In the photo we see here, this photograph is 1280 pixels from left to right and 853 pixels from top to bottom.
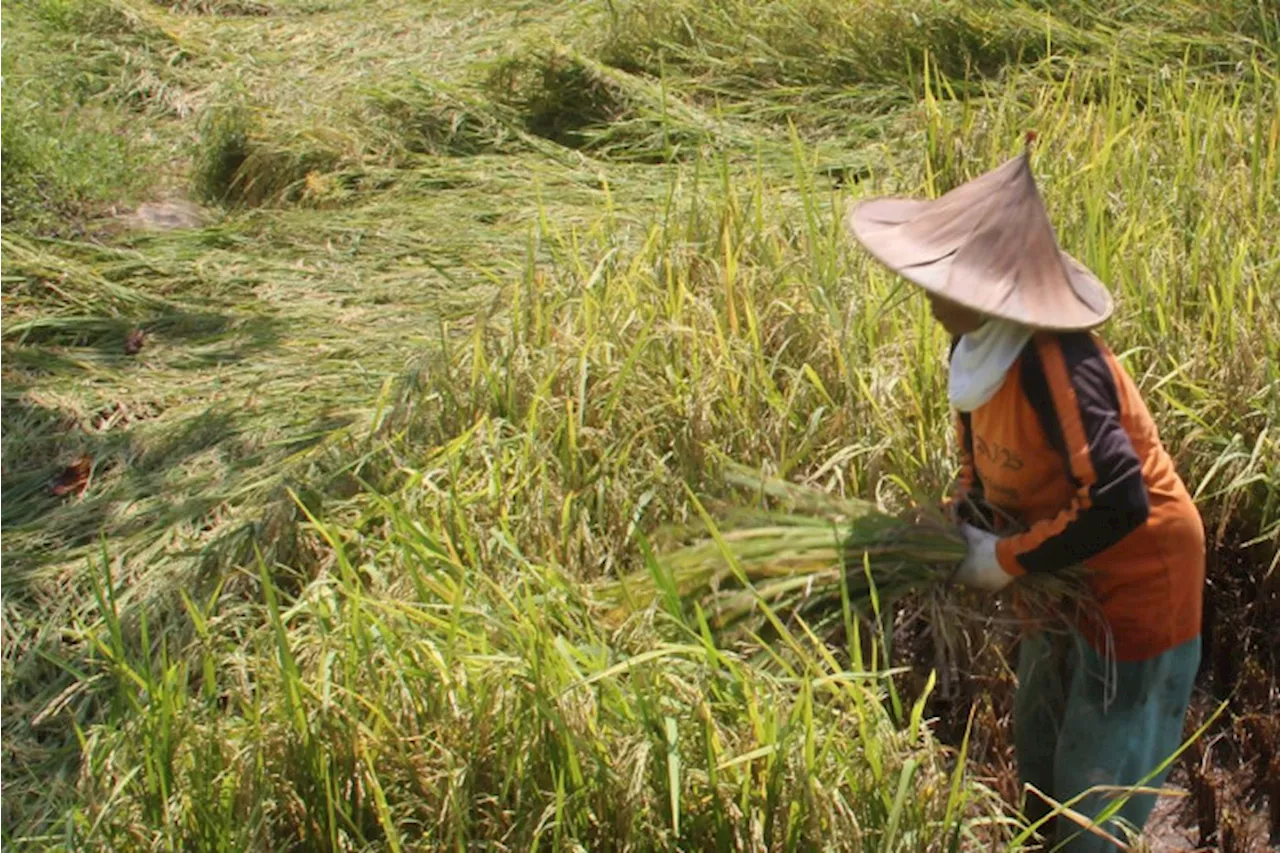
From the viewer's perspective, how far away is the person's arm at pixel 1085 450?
6.72 feet

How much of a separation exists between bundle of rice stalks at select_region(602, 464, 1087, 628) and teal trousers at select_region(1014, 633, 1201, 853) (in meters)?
0.11

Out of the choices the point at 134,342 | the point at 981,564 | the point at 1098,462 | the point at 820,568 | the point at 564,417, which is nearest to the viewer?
the point at 1098,462

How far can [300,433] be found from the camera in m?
3.29

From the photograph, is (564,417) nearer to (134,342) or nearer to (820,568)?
(820,568)

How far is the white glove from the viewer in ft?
7.41

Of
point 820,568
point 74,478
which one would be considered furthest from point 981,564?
point 74,478

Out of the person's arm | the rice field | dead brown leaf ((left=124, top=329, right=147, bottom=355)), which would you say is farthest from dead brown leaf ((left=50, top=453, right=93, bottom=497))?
the person's arm

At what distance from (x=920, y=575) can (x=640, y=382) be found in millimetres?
867

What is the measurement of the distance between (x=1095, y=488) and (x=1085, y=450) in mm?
50

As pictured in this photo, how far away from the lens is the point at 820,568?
7.88 ft

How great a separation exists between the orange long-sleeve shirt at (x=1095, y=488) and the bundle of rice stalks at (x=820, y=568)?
0.09 m

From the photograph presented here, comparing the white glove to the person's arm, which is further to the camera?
the white glove

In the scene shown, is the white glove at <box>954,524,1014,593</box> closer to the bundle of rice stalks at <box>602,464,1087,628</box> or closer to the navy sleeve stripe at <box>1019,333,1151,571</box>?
the bundle of rice stalks at <box>602,464,1087,628</box>

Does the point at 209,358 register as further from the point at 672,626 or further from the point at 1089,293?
the point at 1089,293
